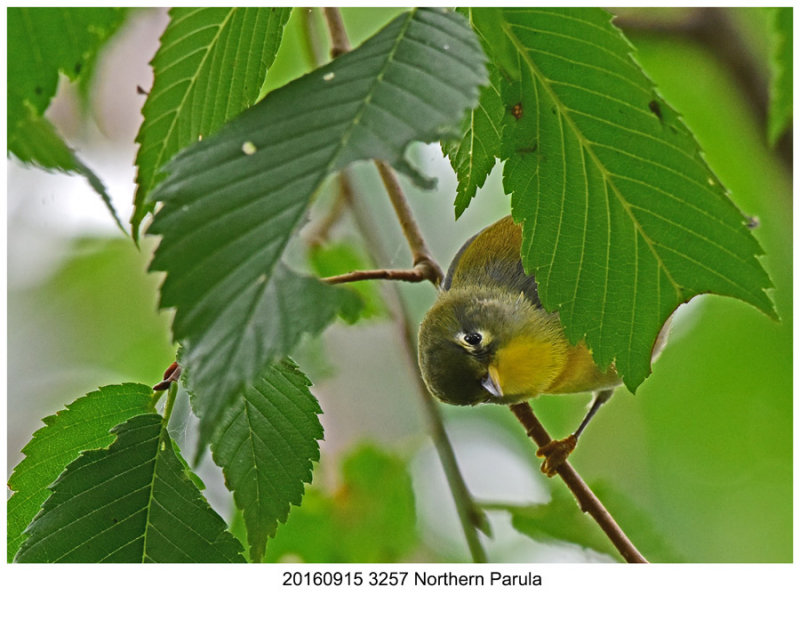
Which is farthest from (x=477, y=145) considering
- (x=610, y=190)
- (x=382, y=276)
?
(x=382, y=276)

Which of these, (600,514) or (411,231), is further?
(411,231)

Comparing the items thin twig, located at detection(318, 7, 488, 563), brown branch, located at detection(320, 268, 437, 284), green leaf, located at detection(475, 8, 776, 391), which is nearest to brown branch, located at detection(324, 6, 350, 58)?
thin twig, located at detection(318, 7, 488, 563)

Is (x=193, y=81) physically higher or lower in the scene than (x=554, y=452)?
higher

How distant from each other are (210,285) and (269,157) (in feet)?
0.44

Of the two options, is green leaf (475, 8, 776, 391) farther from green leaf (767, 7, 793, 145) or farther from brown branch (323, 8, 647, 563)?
brown branch (323, 8, 647, 563)

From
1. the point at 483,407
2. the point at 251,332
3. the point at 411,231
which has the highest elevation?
the point at 251,332

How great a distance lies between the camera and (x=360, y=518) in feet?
6.26

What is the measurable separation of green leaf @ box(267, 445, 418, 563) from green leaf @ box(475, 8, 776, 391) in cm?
96

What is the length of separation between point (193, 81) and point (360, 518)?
119cm

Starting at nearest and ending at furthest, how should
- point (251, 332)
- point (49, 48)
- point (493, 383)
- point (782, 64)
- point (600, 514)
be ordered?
point (251, 332), point (49, 48), point (782, 64), point (600, 514), point (493, 383)

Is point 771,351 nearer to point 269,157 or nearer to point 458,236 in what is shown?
point 458,236

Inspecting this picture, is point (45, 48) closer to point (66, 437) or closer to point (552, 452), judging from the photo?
point (66, 437)
